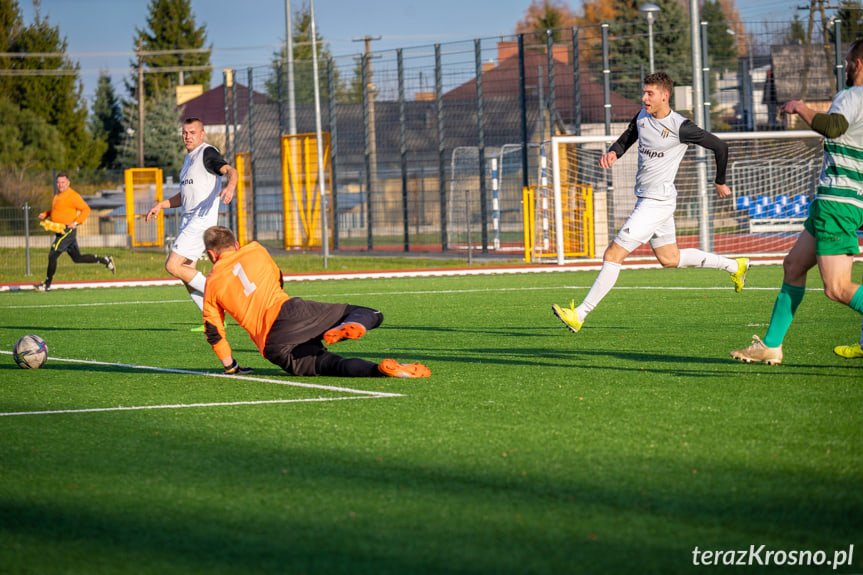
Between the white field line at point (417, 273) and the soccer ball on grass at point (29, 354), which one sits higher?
the white field line at point (417, 273)

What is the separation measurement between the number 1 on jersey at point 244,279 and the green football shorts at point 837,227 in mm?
3647

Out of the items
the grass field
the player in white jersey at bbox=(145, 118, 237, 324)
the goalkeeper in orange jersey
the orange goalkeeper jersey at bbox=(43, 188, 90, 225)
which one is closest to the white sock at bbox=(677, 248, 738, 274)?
the grass field

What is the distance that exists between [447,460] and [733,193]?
23380 mm

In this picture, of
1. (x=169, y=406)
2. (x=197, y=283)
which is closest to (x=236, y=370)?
(x=169, y=406)

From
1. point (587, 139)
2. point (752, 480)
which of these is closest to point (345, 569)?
point (752, 480)

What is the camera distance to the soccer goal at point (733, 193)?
2408 centimetres

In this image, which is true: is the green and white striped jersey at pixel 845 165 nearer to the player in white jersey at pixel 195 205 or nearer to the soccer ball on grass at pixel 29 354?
the player in white jersey at pixel 195 205

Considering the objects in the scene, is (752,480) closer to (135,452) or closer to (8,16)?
(135,452)

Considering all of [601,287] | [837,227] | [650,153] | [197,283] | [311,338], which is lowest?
Result: [311,338]

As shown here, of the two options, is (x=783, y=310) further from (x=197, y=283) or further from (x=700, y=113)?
(x=700, y=113)

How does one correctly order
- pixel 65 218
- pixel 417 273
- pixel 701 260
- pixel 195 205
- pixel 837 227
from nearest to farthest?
pixel 837 227 → pixel 701 260 → pixel 195 205 → pixel 65 218 → pixel 417 273

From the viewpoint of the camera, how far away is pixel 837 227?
5.91m

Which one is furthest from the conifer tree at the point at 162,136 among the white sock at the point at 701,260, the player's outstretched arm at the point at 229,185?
the white sock at the point at 701,260

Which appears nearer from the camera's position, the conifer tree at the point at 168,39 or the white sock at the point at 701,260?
the white sock at the point at 701,260
